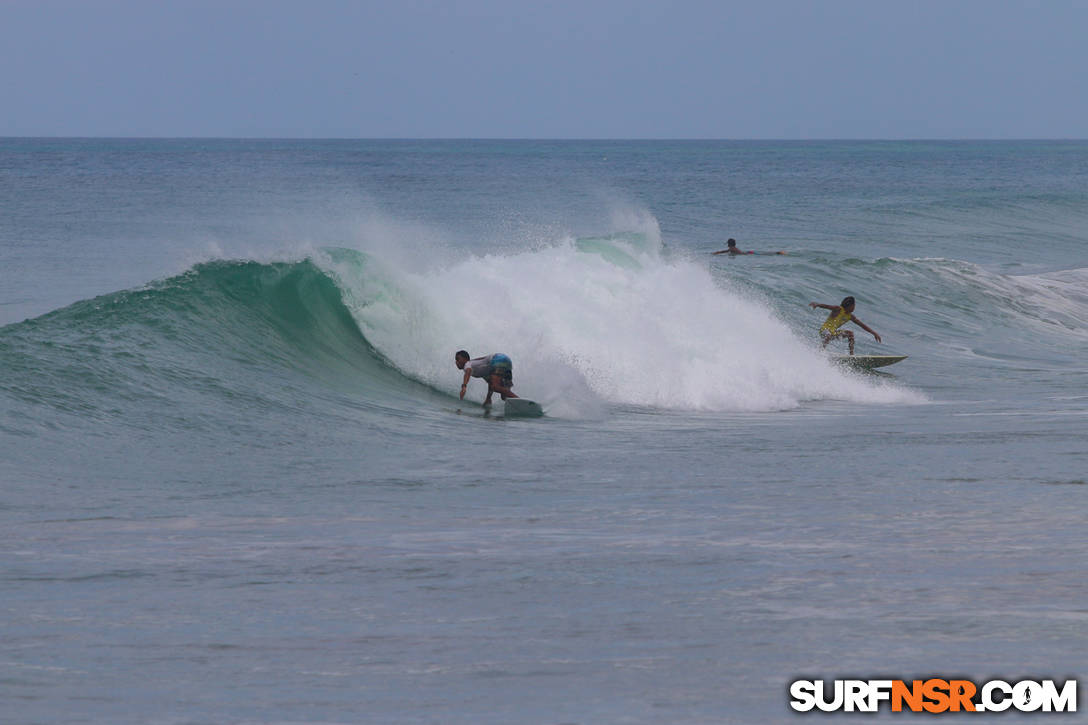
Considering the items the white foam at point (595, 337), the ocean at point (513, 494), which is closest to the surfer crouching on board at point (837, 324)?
the ocean at point (513, 494)

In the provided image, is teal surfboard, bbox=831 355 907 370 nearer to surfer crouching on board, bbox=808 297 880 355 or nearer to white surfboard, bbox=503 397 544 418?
surfer crouching on board, bbox=808 297 880 355

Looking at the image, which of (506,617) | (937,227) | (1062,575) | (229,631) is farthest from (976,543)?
(937,227)

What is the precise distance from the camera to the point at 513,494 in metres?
9.61

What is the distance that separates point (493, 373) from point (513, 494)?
4.59 metres

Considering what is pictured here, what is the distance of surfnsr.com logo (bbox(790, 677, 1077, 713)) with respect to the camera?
5328mm

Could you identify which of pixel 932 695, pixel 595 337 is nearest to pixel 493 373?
pixel 595 337

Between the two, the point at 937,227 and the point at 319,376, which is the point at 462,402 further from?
the point at 937,227

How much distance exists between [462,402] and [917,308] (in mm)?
14141

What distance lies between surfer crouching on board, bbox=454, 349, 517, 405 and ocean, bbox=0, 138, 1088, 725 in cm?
27

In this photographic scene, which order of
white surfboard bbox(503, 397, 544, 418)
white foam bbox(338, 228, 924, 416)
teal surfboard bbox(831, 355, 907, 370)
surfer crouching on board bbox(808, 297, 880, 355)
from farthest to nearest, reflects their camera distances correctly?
1. surfer crouching on board bbox(808, 297, 880, 355)
2. teal surfboard bbox(831, 355, 907, 370)
3. white foam bbox(338, 228, 924, 416)
4. white surfboard bbox(503, 397, 544, 418)

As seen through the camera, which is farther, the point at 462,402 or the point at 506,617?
the point at 462,402

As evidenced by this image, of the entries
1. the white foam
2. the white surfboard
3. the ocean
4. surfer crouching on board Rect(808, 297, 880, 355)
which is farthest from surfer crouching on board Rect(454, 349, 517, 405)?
surfer crouching on board Rect(808, 297, 880, 355)

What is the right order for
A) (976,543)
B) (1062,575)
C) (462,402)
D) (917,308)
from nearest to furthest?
1. (1062,575)
2. (976,543)
3. (462,402)
4. (917,308)

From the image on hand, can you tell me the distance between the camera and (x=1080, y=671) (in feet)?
18.4
